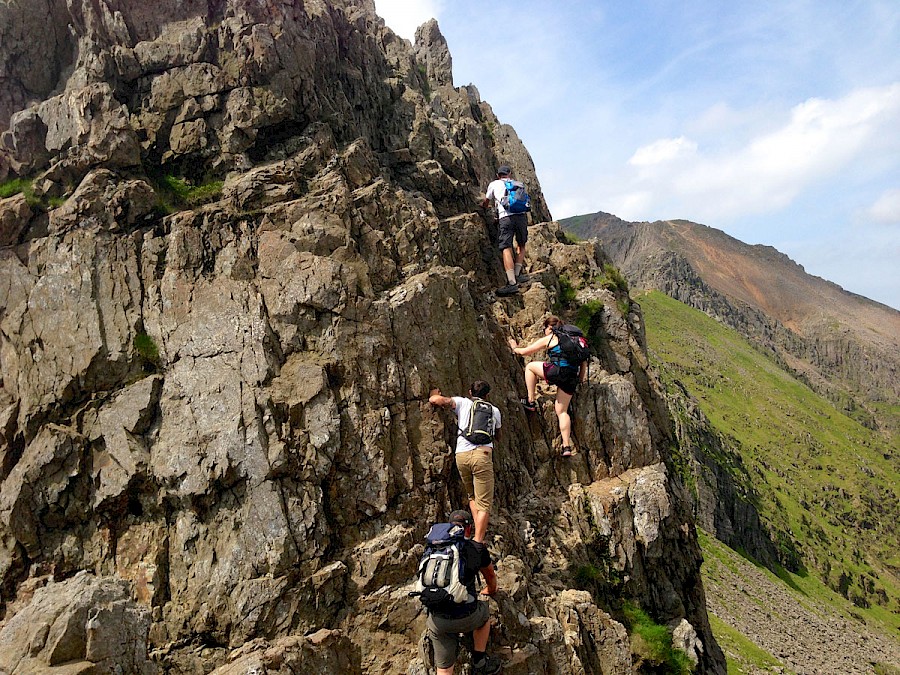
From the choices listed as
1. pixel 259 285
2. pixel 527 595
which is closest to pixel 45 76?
pixel 259 285

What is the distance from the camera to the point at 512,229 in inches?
820

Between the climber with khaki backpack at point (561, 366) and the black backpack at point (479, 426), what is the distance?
361cm

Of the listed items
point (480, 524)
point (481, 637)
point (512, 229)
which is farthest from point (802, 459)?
point (481, 637)

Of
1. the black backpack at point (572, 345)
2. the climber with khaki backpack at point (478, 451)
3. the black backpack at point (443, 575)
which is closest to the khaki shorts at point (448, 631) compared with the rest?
the black backpack at point (443, 575)

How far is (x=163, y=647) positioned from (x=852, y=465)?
160610mm

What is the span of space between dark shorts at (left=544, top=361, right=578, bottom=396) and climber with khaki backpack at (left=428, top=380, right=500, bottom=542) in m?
3.30

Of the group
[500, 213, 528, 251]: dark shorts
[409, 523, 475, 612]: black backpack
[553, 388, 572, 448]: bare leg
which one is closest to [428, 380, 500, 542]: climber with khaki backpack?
[409, 523, 475, 612]: black backpack

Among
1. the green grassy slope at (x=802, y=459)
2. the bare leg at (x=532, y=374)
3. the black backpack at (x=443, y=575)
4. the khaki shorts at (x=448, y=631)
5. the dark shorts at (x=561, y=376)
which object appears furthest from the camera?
the green grassy slope at (x=802, y=459)

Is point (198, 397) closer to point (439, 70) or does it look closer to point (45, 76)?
point (45, 76)

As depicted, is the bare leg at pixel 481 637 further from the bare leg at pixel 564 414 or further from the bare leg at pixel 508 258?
the bare leg at pixel 508 258

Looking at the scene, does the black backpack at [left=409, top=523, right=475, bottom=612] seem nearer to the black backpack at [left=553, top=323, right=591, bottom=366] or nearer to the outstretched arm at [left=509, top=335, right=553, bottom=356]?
the black backpack at [left=553, top=323, right=591, bottom=366]

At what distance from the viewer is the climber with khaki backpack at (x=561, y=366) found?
54.6 ft

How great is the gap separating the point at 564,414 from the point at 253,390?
31.2ft

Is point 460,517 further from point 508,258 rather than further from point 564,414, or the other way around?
point 508,258
